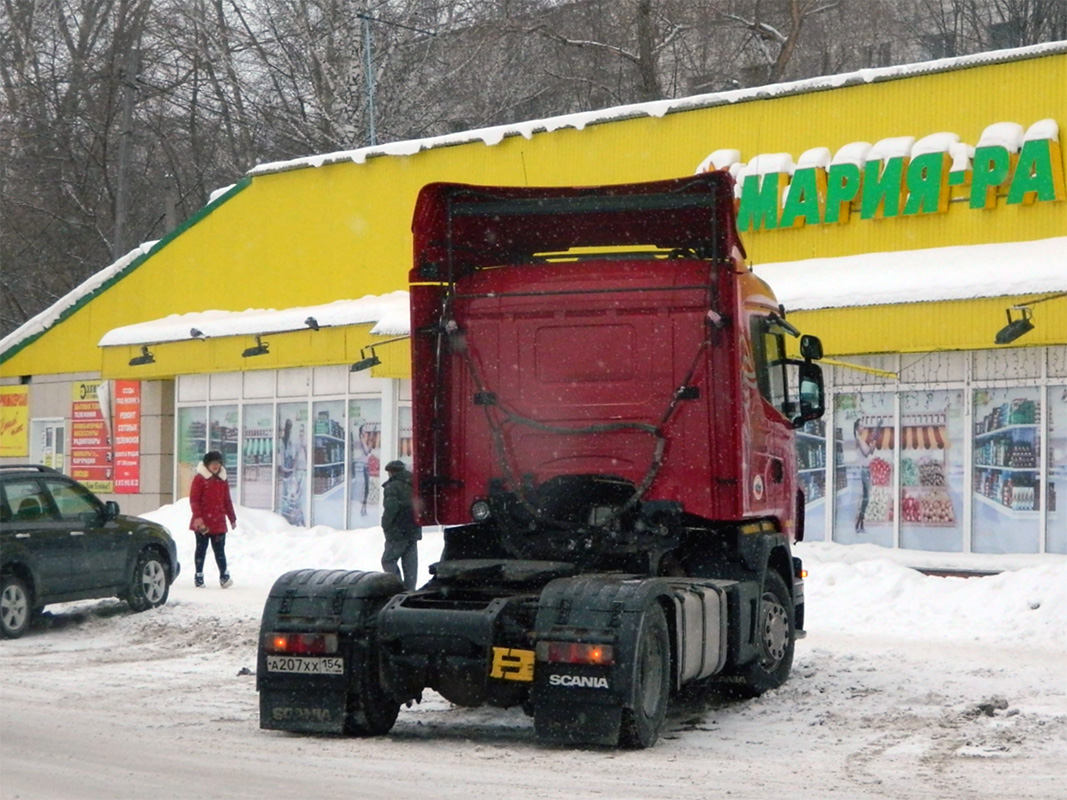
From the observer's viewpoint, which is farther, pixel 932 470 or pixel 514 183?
pixel 514 183

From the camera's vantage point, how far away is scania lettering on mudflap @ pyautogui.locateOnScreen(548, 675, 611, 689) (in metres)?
8.65

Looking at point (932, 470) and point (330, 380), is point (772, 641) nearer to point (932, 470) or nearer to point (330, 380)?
point (932, 470)

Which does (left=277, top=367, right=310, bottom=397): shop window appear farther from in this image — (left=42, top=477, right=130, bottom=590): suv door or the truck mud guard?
the truck mud guard

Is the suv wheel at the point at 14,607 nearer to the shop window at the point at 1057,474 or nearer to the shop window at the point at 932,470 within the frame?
the shop window at the point at 932,470

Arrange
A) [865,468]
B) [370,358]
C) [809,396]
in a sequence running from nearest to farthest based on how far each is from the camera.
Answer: [809,396], [865,468], [370,358]

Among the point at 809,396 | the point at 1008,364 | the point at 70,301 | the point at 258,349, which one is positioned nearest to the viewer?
the point at 809,396

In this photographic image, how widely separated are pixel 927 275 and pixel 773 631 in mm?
8330

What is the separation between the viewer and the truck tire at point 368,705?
30.6 feet

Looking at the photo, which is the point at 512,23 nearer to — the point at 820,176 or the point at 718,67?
the point at 718,67

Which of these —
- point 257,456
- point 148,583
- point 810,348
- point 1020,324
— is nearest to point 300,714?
point 810,348

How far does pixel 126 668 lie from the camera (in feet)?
42.8

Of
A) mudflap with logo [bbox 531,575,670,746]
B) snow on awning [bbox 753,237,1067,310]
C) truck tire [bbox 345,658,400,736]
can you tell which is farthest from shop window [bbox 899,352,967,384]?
truck tire [bbox 345,658,400,736]

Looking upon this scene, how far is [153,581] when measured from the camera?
17.0 m

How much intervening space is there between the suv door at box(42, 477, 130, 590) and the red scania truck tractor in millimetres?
6420
